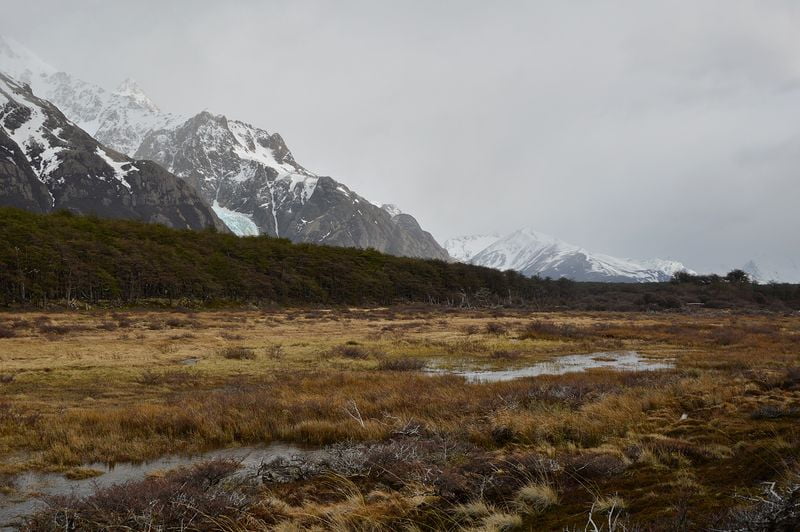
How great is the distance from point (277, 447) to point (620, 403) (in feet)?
31.4

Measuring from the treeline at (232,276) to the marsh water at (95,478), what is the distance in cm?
8416

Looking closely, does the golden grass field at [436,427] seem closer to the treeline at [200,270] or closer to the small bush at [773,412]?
the small bush at [773,412]

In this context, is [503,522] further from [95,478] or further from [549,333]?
[549,333]

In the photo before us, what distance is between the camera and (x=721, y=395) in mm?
14328

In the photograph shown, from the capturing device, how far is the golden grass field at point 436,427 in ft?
23.4

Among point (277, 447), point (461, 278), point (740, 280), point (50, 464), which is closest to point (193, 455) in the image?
point (277, 447)

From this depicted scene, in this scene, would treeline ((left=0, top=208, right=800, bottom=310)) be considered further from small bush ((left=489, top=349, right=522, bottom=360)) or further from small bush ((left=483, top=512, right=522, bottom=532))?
small bush ((left=483, top=512, right=522, bottom=532))

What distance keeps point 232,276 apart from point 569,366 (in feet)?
311

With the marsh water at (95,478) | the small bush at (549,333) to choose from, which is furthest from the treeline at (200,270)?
the marsh water at (95,478)

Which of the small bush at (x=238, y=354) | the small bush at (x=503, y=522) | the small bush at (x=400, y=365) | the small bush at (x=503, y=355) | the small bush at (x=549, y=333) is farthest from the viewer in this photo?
the small bush at (x=549, y=333)

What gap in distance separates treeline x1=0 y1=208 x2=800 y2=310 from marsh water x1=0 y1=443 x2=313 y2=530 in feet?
276

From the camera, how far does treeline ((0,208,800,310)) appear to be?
8427 cm

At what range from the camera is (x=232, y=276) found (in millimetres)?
110438

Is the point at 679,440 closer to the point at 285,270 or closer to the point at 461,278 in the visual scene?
the point at 285,270
